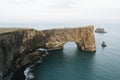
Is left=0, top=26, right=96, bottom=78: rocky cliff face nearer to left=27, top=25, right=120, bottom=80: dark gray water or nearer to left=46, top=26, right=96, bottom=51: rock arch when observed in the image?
left=46, top=26, right=96, bottom=51: rock arch

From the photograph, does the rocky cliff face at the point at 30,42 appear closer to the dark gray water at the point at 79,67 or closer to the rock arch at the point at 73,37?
the rock arch at the point at 73,37

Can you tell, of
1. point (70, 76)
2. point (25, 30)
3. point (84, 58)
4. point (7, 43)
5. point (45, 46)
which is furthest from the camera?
point (45, 46)

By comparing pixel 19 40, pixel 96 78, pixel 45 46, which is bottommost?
pixel 96 78

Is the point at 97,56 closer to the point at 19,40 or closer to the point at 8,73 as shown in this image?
the point at 19,40

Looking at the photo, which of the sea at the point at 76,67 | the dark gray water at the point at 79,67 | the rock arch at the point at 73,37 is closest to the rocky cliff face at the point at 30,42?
the rock arch at the point at 73,37

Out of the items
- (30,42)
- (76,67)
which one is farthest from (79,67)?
(30,42)

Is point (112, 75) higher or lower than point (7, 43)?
lower

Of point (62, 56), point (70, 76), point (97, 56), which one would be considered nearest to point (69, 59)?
point (62, 56)

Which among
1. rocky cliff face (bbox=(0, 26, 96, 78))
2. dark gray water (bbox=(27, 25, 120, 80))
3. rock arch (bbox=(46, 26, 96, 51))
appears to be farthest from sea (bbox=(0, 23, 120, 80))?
rock arch (bbox=(46, 26, 96, 51))
